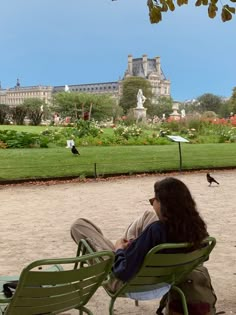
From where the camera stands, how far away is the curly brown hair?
3135mm

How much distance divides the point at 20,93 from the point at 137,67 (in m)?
32.2

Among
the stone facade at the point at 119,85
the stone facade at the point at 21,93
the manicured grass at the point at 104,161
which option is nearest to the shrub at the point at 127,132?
the manicured grass at the point at 104,161

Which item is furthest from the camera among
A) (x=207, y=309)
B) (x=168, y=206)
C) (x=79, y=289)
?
(x=207, y=309)

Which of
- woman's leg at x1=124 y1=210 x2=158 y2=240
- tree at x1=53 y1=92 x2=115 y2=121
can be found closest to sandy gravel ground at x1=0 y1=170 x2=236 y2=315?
woman's leg at x1=124 y1=210 x2=158 y2=240

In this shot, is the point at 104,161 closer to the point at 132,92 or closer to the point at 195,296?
the point at 195,296

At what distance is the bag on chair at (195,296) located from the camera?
3531 millimetres

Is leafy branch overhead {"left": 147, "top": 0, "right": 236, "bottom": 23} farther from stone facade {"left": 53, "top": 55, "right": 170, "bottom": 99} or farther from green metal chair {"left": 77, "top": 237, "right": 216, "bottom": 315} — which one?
stone facade {"left": 53, "top": 55, "right": 170, "bottom": 99}

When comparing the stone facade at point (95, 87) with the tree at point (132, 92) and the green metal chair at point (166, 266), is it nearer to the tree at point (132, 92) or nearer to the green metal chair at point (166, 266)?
the tree at point (132, 92)

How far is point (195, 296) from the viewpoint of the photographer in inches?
139

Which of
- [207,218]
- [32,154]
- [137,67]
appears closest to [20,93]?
[137,67]

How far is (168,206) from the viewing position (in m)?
3.14

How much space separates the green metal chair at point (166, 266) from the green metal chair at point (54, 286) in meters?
0.33

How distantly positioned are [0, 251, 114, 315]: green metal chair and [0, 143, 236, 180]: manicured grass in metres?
10.4

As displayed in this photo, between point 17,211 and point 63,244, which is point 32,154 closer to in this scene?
point 17,211
